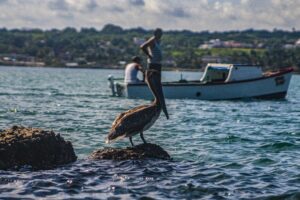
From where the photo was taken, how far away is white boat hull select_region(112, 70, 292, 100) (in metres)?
39.3

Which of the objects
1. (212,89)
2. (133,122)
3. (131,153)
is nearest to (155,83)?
(133,122)

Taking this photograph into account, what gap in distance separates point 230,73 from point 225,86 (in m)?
0.86

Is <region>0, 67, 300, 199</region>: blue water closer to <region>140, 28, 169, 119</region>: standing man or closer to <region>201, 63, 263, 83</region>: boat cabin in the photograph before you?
<region>140, 28, 169, 119</region>: standing man

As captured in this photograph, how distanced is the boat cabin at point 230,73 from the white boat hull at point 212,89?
412 mm

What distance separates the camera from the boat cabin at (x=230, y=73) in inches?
1563

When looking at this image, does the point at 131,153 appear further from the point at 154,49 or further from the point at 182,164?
the point at 154,49

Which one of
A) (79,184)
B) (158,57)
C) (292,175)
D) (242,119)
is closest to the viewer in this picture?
(79,184)

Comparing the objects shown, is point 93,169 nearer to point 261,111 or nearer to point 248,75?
point 261,111

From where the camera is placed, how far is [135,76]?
128 feet

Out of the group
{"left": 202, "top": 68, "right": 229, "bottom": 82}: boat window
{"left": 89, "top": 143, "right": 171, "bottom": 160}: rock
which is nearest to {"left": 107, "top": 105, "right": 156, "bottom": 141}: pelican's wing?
{"left": 89, "top": 143, "right": 171, "bottom": 160}: rock

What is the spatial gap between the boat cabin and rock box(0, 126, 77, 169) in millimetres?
26962

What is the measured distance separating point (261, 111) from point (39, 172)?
70.5 feet

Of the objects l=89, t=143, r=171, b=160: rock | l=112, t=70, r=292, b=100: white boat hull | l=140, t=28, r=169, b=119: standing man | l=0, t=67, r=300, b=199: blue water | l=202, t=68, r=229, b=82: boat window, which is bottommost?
l=0, t=67, r=300, b=199: blue water

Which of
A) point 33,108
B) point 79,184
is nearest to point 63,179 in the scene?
point 79,184
